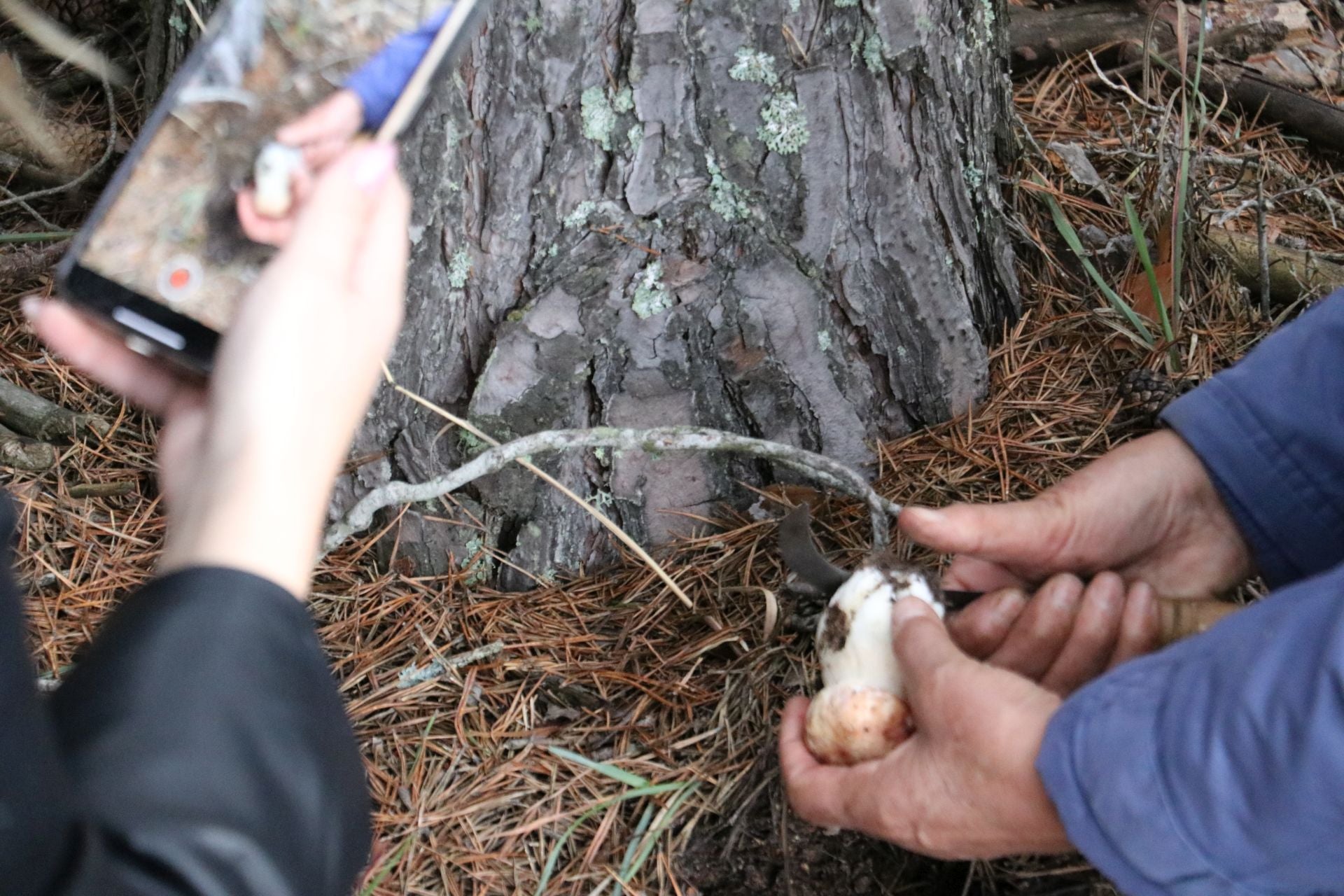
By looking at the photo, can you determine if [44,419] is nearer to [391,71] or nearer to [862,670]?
[391,71]

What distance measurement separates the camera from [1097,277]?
1861 mm

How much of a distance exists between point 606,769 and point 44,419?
1280 millimetres

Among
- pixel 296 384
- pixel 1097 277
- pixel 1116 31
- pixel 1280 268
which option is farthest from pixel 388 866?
pixel 1116 31

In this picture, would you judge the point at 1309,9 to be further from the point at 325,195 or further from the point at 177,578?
the point at 177,578

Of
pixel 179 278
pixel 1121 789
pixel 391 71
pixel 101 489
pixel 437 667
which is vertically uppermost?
pixel 391 71

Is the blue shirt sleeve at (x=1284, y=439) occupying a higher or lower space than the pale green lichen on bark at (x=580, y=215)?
lower

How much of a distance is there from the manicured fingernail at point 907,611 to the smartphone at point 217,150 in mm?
868

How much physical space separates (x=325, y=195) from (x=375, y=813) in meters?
0.93

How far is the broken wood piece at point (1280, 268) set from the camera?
203 centimetres

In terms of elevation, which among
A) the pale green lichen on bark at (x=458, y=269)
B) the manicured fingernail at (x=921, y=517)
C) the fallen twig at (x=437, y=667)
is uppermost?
the pale green lichen on bark at (x=458, y=269)

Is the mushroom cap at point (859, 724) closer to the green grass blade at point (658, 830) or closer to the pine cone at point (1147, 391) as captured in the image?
the green grass blade at point (658, 830)

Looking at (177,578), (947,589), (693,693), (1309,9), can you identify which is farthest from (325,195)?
(1309,9)

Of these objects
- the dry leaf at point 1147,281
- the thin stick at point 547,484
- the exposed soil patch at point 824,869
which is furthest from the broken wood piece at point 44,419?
the dry leaf at point 1147,281

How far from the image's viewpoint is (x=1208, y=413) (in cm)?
143
